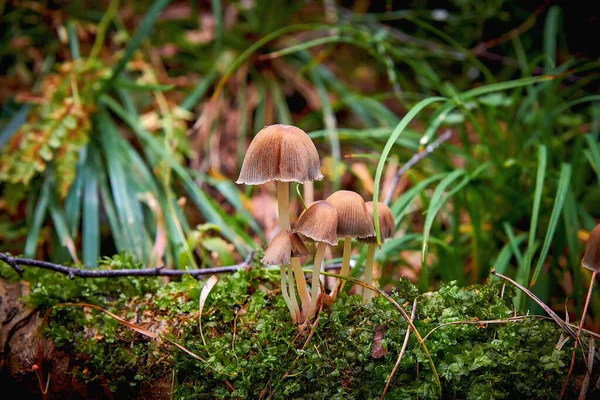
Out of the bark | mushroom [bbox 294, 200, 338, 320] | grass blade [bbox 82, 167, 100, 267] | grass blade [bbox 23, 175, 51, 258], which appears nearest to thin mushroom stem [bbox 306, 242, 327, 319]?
mushroom [bbox 294, 200, 338, 320]

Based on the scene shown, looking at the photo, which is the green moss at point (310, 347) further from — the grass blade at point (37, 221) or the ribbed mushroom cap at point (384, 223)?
the grass blade at point (37, 221)

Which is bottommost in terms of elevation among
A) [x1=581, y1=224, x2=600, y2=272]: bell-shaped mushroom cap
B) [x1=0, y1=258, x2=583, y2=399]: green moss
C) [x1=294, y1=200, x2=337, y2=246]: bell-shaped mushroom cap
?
[x1=0, y1=258, x2=583, y2=399]: green moss

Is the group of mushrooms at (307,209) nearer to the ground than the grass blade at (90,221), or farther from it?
farther from it

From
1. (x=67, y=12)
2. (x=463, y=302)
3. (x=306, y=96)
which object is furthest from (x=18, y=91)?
(x=463, y=302)

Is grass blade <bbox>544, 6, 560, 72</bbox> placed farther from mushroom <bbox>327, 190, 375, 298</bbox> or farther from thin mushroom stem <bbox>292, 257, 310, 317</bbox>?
thin mushroom stem <bbox>292, 257, 310, 317</bbox>

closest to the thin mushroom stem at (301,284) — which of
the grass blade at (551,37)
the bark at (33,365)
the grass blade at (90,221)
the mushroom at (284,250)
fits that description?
the mushroom at (284,250)

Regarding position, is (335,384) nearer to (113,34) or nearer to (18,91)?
(18,91)
